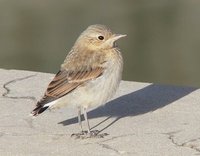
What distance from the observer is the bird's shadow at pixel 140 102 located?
11716mm

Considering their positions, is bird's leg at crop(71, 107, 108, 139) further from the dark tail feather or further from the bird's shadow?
the dark tail feather

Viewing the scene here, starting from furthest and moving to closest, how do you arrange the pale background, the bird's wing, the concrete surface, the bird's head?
the pale background → the bird's head → the bird's wing → the concrete surface

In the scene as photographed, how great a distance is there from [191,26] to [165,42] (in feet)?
3.90

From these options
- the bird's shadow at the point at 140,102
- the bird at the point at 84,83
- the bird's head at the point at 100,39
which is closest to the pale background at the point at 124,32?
the bird's shadow at the point at 140,102

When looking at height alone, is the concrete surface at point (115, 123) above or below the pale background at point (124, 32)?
above

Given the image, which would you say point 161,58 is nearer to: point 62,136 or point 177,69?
point 177,69

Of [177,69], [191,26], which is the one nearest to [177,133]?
[177,69]

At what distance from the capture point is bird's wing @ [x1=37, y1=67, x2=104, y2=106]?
10836mm

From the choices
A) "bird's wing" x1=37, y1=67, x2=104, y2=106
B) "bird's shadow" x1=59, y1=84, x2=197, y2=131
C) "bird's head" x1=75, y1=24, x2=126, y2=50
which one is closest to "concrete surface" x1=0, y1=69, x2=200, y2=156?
"bird's shadow" x1=59, y1=84, x2=197, y2=131

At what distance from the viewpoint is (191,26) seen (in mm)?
22719

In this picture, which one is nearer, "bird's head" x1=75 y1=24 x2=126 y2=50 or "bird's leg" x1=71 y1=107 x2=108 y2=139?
"bird's leg" x1=71 y1=107 x2=108 y2=139

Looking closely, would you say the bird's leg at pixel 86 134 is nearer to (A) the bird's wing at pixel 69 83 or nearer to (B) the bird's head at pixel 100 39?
(A) the bird's wing at pixel 69 83

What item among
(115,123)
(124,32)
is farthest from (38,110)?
(124,32)

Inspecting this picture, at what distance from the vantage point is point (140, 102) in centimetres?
1212
